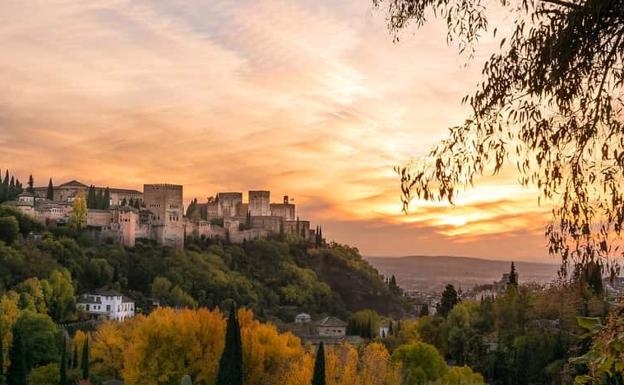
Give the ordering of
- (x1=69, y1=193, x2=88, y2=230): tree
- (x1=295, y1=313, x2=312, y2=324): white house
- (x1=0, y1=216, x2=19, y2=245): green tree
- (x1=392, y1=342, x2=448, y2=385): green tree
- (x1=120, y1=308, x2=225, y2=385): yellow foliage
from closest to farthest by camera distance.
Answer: (x1=120, y1=308, x2=225, y2=385): yellow foliage < (x1=392, y1=342, x2=448, y2=385): green tree < (x1=0, y1=216, x2=19, y2=245): green tree < (x1=295, y1=313, x2=312, y2=324): white house < (x1=69, y1=193, x2=88, y2=230): tree

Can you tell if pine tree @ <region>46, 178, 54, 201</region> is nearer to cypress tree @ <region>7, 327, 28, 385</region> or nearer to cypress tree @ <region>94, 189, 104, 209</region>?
cypress tree @ <region>94, 189, 104, 209</region>

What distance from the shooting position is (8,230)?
221ft

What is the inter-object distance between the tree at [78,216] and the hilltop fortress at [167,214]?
6.27 feet

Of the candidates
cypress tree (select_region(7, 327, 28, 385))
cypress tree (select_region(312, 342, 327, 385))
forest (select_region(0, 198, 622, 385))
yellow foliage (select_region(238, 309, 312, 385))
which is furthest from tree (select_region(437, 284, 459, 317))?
cypress tree (select_region(312, 342, 327, 385))

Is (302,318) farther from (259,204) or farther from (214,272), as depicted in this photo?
(259,204)

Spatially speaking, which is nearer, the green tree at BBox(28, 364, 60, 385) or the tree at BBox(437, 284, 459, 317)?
the green tree at BBox(28, 364, 60, 385)

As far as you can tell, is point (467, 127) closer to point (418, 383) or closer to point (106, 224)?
point (418, 383)

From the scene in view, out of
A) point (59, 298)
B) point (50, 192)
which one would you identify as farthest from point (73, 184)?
point (59, 298)

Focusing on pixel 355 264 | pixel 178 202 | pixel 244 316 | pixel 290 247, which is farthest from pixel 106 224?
pixel 244 316

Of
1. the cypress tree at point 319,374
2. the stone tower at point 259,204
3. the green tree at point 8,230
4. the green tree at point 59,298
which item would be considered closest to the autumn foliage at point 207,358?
the cypress tree at point 319,374

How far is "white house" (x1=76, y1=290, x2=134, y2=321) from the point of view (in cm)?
6000

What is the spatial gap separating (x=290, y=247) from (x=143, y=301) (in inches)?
1549

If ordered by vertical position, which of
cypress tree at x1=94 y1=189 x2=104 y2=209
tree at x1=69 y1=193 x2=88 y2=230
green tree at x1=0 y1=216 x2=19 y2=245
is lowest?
green tree at x1=0 y1=216 x2=19 y2=245

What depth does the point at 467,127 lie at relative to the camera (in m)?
5.41
